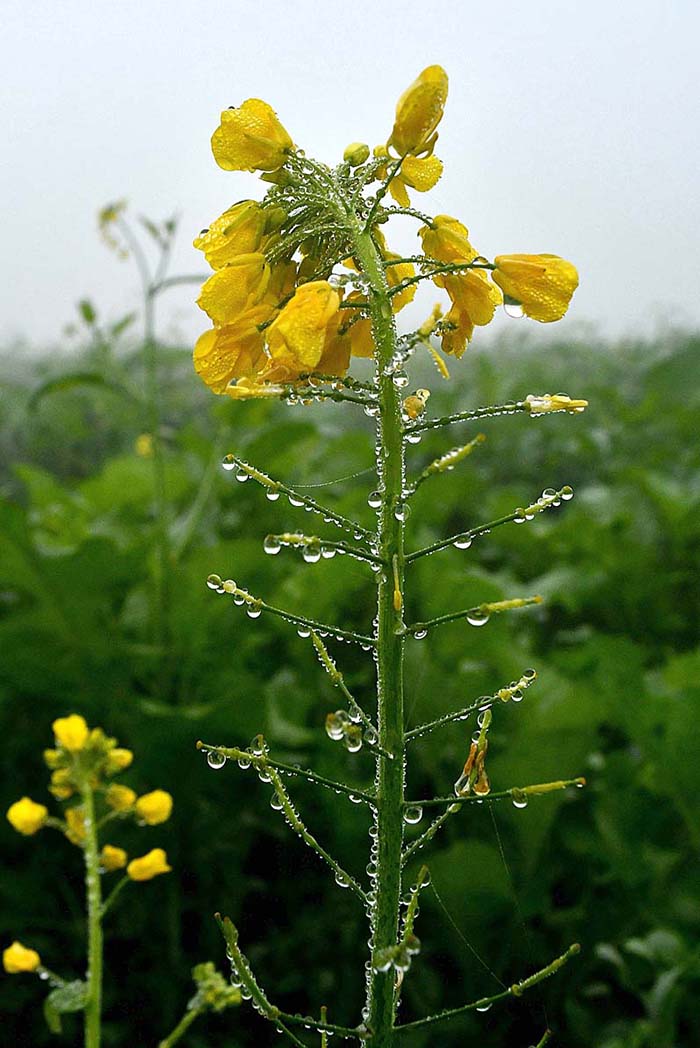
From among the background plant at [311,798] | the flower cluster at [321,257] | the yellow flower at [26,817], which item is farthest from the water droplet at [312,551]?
the background plant at [311,798]

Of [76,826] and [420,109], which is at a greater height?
[420,109]

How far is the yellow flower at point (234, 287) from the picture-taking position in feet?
2.18

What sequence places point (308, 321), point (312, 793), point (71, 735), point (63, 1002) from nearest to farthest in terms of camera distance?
1. point (308, 321)
2. point (63, 1002)
3. point (71, 735)
4. point (312, 793)

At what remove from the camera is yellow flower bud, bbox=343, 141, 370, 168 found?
71 cm

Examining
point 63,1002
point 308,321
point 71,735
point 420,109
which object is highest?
point 420,109

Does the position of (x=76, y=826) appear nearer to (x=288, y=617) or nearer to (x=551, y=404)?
(x=288, y=617)

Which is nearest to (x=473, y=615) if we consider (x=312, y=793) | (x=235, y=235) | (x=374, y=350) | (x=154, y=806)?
(x=374, y=350)

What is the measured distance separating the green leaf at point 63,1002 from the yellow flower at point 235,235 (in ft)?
1.98

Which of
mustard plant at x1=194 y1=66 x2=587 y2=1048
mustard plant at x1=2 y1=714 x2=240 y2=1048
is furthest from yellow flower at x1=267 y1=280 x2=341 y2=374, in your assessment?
mustard plant at x1=2 y1=714 x2=240 y2=1048

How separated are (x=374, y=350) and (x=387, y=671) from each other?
222mm

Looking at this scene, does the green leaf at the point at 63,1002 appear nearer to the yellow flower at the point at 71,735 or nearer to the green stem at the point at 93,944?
the green stem at the point at 93,944

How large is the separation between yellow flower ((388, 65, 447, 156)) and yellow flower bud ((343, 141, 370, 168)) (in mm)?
44

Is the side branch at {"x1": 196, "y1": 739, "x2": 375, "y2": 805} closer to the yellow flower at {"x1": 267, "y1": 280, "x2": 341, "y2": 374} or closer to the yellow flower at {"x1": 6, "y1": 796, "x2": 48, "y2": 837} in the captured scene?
the yellow flower at {"x1": 267, "y1": 280, "x2": 341, "y2": 374}

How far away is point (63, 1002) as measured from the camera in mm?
825
